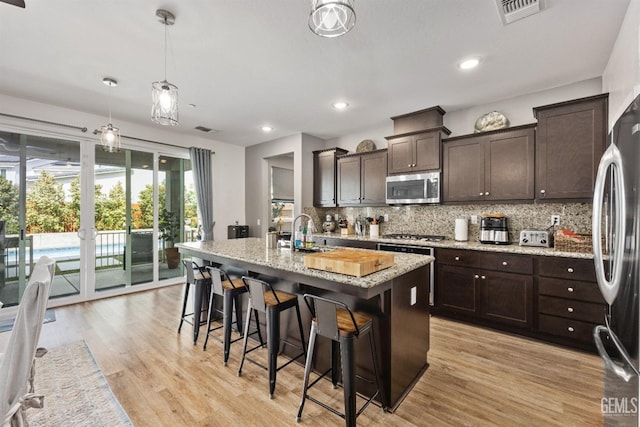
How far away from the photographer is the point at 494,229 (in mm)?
3438

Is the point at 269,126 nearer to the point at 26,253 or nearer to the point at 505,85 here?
the point at 505,85

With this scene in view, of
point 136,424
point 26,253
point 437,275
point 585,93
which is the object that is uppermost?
point 585,93

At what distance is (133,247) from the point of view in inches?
184

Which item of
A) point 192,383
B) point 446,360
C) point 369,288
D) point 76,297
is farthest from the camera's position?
point 76,297

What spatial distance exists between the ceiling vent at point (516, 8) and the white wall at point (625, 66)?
21.8 inches

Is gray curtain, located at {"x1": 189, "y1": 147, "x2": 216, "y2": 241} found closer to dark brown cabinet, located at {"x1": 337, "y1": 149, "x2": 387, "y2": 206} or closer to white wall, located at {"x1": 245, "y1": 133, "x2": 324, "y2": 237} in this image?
white wall, located at {"x1": 245, "y1": 133, "x2": 324, "y2": 237}

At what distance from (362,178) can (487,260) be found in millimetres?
2242

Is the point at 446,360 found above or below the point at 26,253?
below

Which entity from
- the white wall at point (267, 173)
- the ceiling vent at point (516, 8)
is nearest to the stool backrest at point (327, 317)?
the ceiling vent at point (516, 8)

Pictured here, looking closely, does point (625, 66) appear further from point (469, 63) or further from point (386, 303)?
point (386, 303)

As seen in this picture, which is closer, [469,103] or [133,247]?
[469,103]

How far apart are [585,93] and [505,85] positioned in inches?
32.7

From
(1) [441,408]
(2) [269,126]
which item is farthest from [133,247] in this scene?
(1) [441,408]

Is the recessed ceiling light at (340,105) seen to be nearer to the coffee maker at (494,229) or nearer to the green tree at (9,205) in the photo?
the coffee maker at (494,229)
